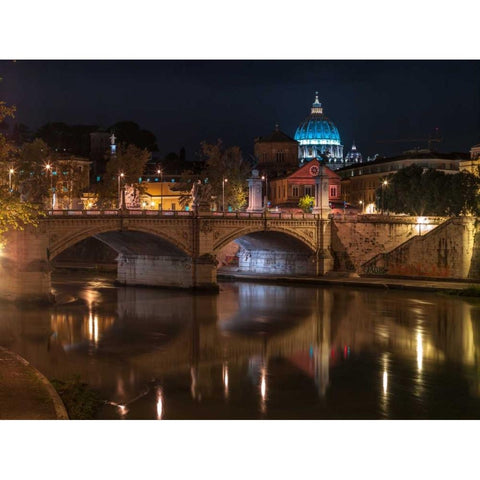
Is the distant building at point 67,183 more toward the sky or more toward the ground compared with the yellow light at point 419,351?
more toward the sky

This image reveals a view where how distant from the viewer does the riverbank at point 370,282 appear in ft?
161

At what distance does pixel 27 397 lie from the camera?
18.9 meters

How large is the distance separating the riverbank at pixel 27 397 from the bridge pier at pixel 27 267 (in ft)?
63.5

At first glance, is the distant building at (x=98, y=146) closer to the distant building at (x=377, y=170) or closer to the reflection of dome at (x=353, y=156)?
the distant building at (x=377, y=170)

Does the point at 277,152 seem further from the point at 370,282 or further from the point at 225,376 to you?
the point at 225,376

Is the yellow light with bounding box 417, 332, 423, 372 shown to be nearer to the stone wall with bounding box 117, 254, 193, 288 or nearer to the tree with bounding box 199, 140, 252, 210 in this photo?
the stone wall with bounding box 117, 254, 193, 288

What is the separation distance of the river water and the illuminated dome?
100813 millimetres

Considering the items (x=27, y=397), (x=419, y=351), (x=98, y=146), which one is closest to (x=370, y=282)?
(x=419, y=351)

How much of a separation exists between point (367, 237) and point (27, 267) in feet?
78.8

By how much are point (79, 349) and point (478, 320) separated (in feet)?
60.3

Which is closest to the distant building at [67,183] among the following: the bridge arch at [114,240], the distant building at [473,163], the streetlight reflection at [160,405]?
the bridge arch at [114,240]

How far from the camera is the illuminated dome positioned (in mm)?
150000

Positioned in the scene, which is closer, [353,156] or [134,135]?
[134,135]

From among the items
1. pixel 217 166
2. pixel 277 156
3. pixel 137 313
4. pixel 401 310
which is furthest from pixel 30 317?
pixel 277 156
